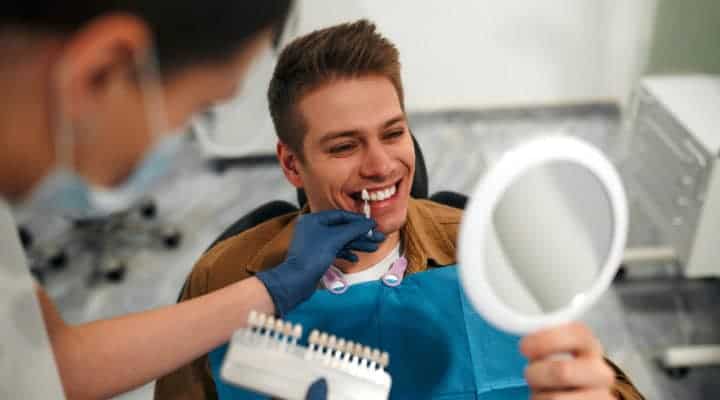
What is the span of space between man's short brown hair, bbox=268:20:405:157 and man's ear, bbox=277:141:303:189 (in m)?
0.05

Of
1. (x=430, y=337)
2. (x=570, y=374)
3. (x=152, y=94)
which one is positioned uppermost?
(x=152, y=94)

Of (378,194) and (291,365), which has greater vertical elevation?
(378,194)

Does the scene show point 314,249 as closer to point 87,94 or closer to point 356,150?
point 356,150

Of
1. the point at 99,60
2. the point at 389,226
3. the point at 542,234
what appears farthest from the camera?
the point at 389,226

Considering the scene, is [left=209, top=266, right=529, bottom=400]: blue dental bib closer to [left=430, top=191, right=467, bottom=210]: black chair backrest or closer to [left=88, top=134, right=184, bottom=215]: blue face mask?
→ [left=430, top=191, right=467, bottom=210]: black chair backrest

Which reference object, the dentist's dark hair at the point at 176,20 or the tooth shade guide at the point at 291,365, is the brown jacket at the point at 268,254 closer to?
the tooth shade guide at the point at 291,365

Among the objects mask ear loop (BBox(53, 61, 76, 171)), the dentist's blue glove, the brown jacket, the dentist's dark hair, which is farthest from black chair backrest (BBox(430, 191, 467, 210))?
mask ear loop (BBox(53, 61, 76, 171))

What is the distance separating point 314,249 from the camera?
0.78 meters

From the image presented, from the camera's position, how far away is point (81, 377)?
2.43 ft

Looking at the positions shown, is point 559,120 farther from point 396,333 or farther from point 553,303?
point 396,333

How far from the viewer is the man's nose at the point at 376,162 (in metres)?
0.73

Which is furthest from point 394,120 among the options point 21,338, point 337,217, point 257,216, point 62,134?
point 21,338

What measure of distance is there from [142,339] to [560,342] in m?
0.51

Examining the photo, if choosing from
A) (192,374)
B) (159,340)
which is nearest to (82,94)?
(159,340)
